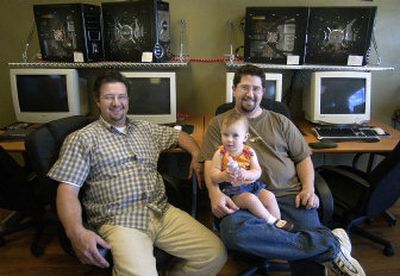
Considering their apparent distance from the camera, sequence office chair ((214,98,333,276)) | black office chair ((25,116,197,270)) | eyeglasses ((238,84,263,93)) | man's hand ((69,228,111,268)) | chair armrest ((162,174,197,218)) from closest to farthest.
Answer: man's hand ((69,228,111,268)) → black office chair ((25,116,197,270)) → office chair ((214,98,333,276)) → eyeglasses ((238,84,263,93)) → chair armrest ((162,174,197,218))

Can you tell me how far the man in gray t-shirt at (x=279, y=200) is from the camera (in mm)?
1368

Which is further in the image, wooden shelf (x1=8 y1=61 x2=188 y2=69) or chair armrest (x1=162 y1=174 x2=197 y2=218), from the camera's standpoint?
wooden shelf (x1=8 y1=61 x2=188 y2=69)

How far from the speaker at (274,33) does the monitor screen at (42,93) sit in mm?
1418

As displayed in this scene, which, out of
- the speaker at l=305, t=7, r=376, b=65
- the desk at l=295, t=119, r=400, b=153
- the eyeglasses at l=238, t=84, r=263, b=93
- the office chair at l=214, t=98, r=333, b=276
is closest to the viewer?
the office chair at l=214, t=98, r=333, b=276

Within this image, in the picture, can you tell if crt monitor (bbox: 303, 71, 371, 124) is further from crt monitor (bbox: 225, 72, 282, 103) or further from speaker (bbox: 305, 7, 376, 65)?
crt monitor (bbox: 225, 72, 282, 103)

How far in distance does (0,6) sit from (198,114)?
6.04ft

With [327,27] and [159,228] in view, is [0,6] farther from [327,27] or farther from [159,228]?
[327,27]

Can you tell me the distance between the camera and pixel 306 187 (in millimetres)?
1637

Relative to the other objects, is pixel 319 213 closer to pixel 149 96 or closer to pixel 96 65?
pixel 149 96

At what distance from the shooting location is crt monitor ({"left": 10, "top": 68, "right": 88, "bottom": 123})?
2.34 metres

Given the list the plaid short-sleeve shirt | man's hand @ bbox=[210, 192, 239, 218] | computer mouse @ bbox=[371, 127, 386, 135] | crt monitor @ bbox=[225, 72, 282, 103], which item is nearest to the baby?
man's hand @ bbox=[210, 192, 239, 218]

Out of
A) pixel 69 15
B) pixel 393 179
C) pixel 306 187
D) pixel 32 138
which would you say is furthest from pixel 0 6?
pixel 393 179

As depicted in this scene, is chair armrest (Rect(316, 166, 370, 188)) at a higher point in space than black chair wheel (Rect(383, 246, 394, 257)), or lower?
higher

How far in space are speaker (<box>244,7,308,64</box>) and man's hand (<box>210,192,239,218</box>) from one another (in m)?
1.22
